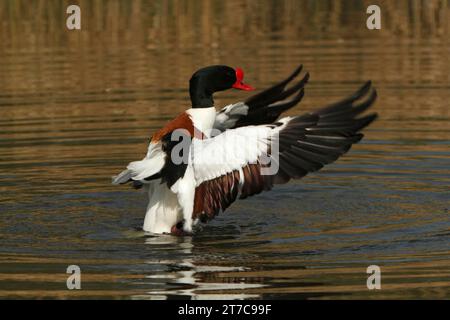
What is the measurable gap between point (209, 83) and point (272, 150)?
1.22 meters

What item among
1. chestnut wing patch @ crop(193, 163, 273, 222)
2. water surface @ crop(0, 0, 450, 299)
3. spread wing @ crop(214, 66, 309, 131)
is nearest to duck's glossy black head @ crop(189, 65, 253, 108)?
spread wing @ crop(214, 66, 309, 131)

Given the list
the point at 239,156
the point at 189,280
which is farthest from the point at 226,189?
the point at 189,280

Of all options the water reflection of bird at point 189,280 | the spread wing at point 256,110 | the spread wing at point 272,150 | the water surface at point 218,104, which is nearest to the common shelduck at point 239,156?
the spread wing at point 272,150

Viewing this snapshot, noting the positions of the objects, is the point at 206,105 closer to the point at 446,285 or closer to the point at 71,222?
the point at 71,222

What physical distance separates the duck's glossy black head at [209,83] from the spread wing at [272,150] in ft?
2.62

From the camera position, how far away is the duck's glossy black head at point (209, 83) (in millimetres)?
11867

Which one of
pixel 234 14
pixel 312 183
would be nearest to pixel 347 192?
pixel 312 183

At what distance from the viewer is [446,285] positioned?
9.39 meters

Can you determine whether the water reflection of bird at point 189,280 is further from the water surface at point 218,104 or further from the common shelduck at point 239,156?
the common shelduck at point 239,156

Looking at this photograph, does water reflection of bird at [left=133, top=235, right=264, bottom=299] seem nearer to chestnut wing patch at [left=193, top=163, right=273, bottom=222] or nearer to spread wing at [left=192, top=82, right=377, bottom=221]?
chestnut wing patch at [left=193, top=163, right=273, bottom=222]

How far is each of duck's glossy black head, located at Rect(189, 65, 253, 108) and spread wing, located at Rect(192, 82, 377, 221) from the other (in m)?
0.80

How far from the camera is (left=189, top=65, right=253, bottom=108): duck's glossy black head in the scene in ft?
38.9

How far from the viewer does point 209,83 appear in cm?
1198

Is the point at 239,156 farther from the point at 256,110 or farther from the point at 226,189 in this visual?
the point at 256,110
